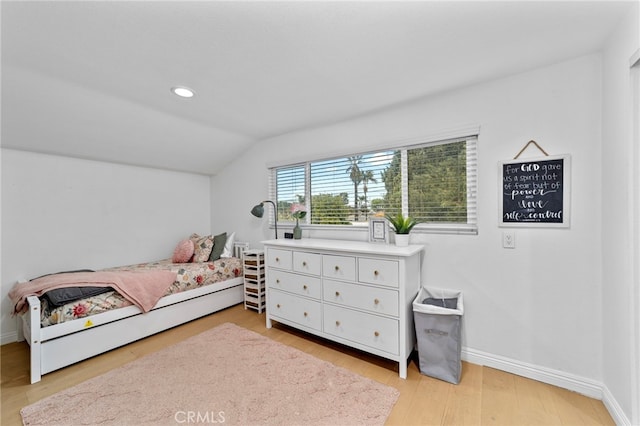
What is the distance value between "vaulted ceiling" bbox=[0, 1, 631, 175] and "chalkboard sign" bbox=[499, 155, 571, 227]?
703 millimetres

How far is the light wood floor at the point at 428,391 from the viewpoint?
5.20 ft

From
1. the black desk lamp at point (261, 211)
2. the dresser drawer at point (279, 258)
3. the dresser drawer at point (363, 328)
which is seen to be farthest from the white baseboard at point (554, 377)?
the black desk lamp at point (261, 211)

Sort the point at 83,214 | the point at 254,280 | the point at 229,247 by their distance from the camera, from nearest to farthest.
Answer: the point at 83,214
the point at 254,280
the point at 229,247

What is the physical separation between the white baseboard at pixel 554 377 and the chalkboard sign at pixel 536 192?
104 cm

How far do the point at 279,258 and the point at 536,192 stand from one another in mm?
2268

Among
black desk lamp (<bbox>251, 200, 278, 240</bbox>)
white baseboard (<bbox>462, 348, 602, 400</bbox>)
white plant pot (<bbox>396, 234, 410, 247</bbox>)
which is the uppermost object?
black desk lamp (<bbox>251, 200, 278, 240</bbox>)

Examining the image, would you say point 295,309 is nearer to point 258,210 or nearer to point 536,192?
point 258,210

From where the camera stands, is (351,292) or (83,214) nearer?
(351,292)

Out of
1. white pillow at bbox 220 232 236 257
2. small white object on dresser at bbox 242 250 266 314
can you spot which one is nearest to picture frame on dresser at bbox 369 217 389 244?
small white object on dresser at bbox 242 250 266 314

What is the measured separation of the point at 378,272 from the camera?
2088 millimetres

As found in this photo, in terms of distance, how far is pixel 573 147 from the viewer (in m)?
1.79

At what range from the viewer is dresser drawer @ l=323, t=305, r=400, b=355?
203 cm

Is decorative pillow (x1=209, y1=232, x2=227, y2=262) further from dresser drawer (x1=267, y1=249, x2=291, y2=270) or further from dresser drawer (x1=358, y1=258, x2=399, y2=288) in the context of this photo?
dresser drawer (x1=358, y1=258, x2=399, y2=288)

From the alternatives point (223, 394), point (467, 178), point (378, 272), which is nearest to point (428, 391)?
point (378, 272)
